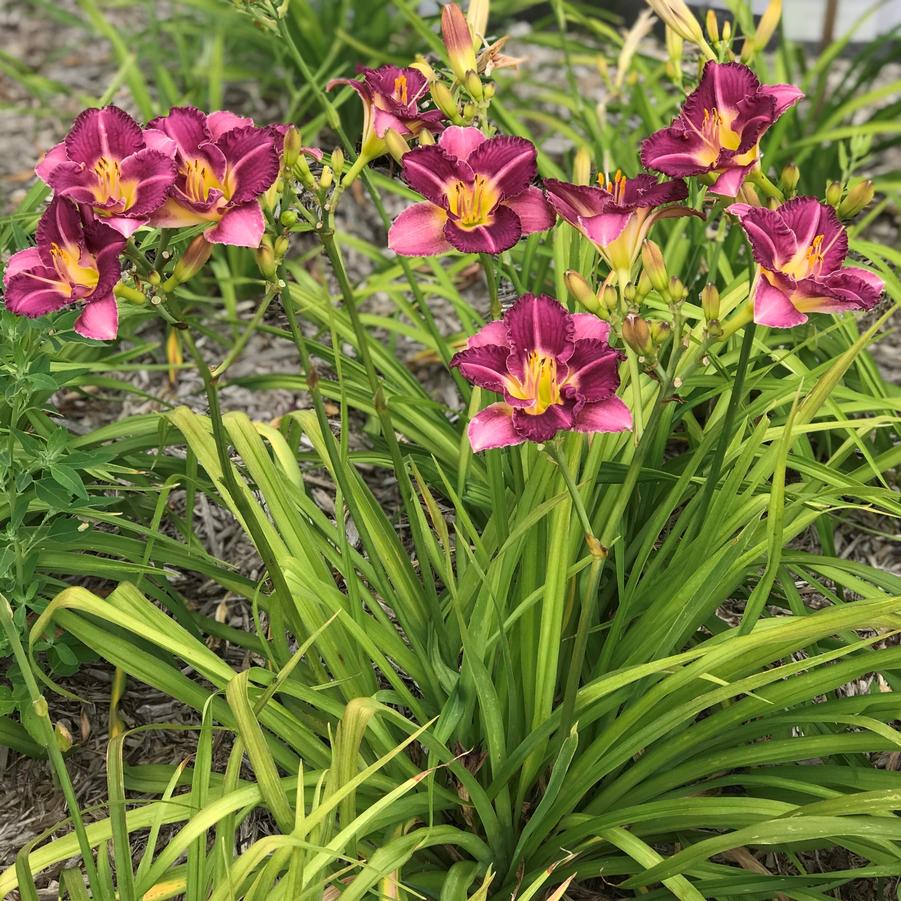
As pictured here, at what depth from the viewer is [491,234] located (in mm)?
1486

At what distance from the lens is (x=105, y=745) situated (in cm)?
214

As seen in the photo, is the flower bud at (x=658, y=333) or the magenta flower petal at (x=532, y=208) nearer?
the flower bud at (x=658, y=333)

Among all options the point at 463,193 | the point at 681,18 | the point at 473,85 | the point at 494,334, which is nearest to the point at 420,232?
the point at 463,193

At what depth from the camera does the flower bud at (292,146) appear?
1420mm

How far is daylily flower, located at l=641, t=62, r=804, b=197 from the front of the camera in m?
1.48

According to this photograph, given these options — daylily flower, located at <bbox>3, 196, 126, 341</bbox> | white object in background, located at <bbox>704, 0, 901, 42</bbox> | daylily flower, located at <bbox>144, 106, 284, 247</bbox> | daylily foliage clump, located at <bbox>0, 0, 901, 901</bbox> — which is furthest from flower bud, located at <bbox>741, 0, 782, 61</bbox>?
white object in background, located at <bbox>704, 0, 901, 42</bbox>

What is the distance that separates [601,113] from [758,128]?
167 cm

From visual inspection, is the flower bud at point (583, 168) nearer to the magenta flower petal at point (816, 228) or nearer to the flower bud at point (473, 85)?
the flower bud at point (473, 85)

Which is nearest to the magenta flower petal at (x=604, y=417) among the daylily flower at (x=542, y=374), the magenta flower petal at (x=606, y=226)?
the daylily flower at (x=542, y=374)

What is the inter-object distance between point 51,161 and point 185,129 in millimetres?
182

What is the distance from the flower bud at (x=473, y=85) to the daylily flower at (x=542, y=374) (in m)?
0.40

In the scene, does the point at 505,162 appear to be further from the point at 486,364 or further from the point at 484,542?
the point at 484,542

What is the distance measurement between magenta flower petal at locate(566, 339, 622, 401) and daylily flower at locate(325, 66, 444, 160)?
1.39 feet

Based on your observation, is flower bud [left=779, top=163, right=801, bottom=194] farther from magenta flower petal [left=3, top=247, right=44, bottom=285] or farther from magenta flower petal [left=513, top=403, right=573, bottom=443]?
magenta flower petal [left=3, top=247, right=44, bottom=285]
